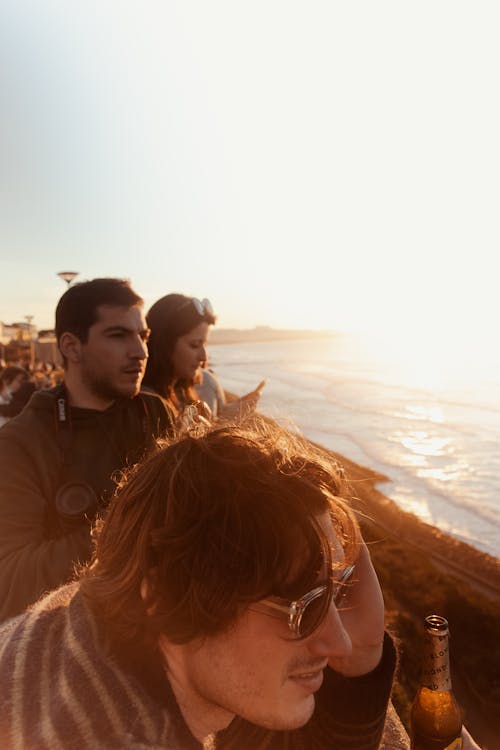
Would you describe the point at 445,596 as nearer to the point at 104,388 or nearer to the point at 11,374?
the point at 104,388

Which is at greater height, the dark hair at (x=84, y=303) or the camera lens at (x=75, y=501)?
the dark hair at (x=84, y=303)

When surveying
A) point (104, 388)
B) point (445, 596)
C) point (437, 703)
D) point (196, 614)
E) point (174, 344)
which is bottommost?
point (445, 596)

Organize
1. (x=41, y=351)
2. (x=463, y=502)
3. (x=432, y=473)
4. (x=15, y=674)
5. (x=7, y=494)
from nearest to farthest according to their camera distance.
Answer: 1. (x=15, y=674)
2. (x=7, y=494)
3. (x=463, y=502)
4. (x=432, y=473)
5. (x=41, y=351)

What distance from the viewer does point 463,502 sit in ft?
45.6

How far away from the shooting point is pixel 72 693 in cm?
95

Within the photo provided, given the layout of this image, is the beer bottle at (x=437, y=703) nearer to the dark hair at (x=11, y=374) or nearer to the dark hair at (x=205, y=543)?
the dark hair at (x=205, y=543)

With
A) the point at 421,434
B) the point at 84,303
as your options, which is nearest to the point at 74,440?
the point at 84,303

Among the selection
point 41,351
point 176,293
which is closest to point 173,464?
point 176,293

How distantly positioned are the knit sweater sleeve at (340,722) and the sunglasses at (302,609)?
493 mm

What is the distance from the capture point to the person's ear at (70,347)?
9.18ft

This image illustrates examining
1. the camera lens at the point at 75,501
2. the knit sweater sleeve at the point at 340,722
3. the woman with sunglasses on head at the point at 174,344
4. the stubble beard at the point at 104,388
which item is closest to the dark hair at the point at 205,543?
the knit sweater sleeve at the point at 340,722

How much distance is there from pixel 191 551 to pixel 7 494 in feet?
4.82

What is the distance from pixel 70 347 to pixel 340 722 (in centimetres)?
218

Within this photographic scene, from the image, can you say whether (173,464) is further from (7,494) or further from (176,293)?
(176,293)
